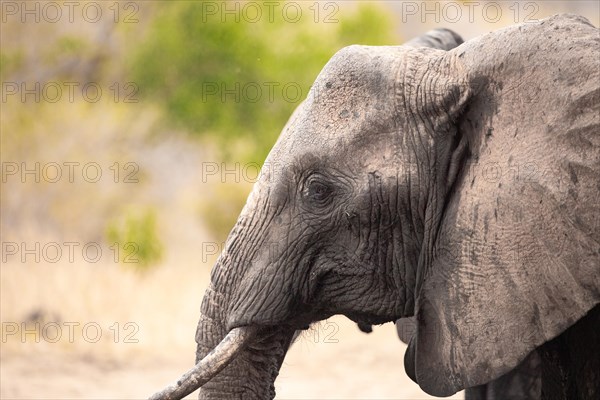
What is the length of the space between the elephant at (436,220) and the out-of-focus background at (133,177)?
3.66 meters

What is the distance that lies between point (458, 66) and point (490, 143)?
0.89 feet

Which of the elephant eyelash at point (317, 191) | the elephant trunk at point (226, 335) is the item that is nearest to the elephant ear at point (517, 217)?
the elephant eyelash at point (317, 191)

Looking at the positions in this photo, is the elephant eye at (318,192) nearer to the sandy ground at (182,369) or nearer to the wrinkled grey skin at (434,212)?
the wrinkled grey skin at (434,212)

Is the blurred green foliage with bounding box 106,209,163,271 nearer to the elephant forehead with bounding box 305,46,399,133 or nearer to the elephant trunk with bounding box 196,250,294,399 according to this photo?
the elephant trunk with bounding box 196,250,294,399

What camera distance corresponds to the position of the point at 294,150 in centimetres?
361

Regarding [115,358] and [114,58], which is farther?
[114,58]

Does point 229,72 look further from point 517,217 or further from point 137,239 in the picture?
point 517,217

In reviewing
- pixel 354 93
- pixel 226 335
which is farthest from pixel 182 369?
pixel 354 93

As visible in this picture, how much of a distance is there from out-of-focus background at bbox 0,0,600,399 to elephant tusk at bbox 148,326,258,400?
12.4 feet

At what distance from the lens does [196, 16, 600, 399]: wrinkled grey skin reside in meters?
3.28

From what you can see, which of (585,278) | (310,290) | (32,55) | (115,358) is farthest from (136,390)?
(32,55)

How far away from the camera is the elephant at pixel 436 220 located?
10.8ft

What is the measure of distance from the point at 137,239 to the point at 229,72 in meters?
1.90

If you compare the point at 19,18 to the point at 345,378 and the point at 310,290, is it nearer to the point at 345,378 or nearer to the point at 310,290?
the point at 345,378
